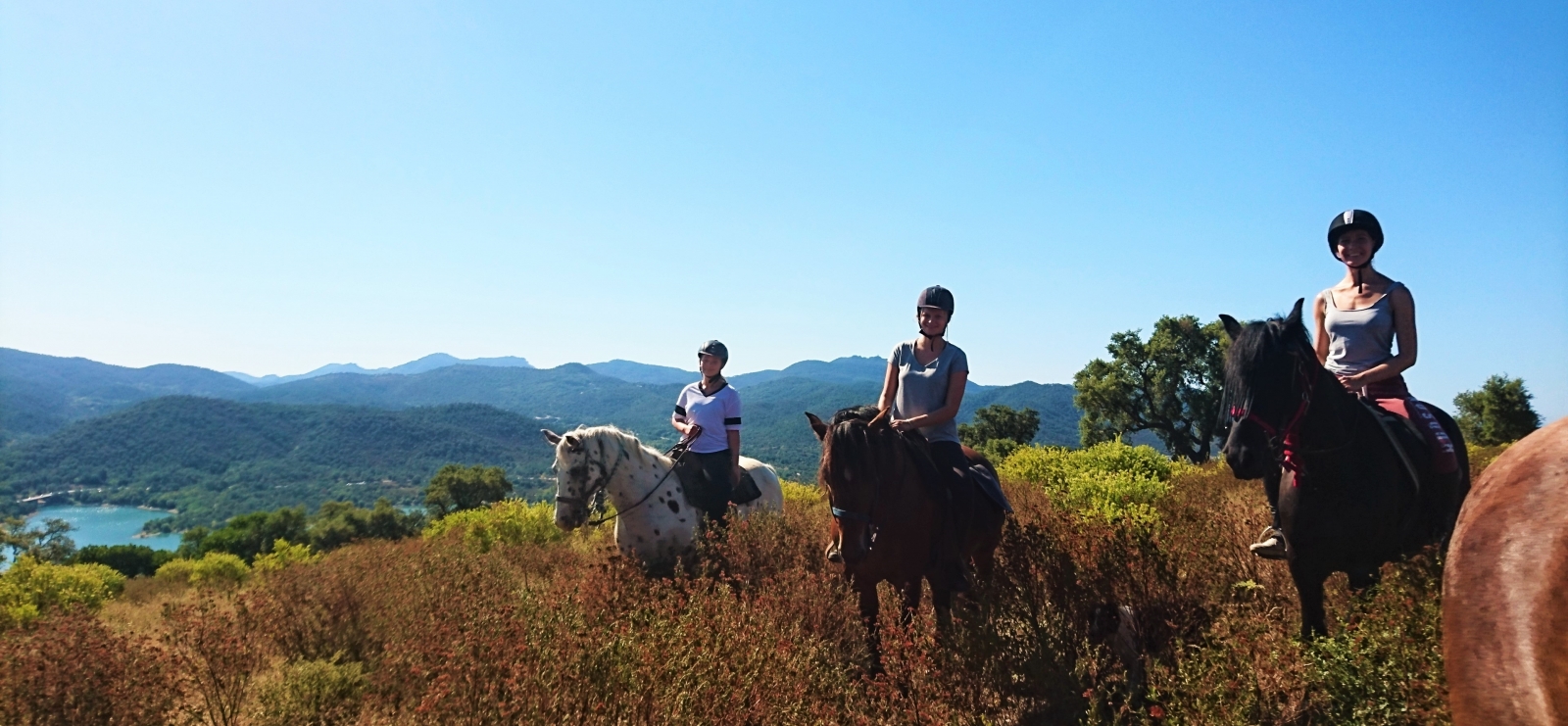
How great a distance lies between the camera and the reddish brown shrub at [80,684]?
3.88 metres

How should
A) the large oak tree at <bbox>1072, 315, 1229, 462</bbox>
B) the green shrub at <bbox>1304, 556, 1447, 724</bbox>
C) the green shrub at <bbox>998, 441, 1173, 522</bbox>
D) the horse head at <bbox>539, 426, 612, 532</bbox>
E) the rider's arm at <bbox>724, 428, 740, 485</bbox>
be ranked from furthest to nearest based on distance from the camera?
the large oak tree at <bbox>1072, 315, 1229, 462</bbox>, the green shrub at <bbox>998, 441, 1173, 522</bbox>, the rider's arm at <bbox>724, 428, 740, 485</bbox>, the horse head at <bbox>539, 426, 612, 532</bbox>, the green shrub at <bbox>1304, 556, 1447, 724</bbox>

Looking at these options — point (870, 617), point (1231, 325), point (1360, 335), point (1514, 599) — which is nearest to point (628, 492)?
point (870, 617)

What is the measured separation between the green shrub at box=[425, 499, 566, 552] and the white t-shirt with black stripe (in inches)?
205

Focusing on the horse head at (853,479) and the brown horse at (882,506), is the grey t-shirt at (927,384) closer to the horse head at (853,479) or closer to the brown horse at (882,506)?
the brown horse at (882,506)

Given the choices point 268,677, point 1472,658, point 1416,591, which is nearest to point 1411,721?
point 1416,591

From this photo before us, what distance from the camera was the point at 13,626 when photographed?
6.74 metres

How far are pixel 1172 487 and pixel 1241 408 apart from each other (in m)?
7.27

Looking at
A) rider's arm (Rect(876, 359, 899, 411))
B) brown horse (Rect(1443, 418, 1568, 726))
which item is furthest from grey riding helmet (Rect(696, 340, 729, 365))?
brown horse (Rect(1443, 418, 1568, 726))

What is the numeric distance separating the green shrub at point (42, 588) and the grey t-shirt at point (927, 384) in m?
9.19

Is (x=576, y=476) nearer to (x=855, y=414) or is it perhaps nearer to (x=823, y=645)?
(x=855, y=414)

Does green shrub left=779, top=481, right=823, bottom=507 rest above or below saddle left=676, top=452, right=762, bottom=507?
below

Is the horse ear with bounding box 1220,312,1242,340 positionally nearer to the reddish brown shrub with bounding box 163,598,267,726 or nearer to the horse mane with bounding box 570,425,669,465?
the horse mane with bounding box 570,425,669,465

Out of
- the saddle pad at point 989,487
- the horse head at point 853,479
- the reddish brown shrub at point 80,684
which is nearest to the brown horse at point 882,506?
the horse head at point 853,479

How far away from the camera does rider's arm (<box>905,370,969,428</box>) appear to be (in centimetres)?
510
